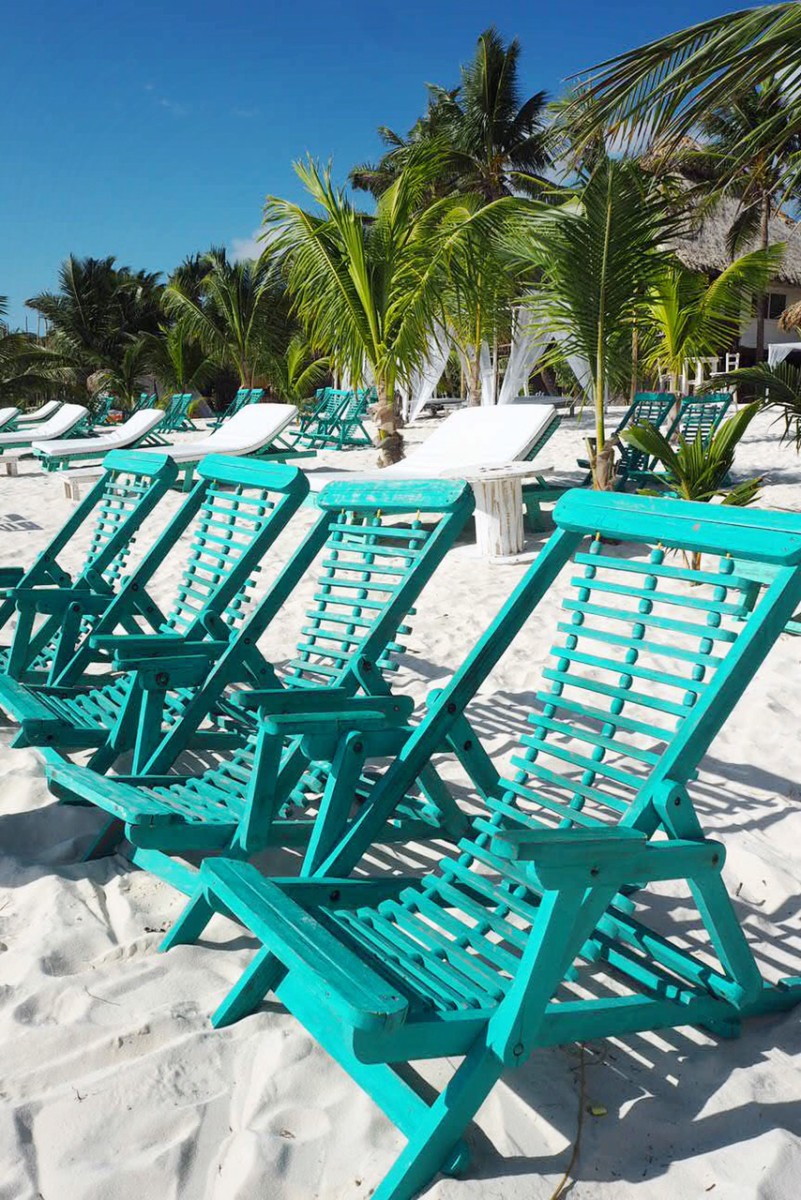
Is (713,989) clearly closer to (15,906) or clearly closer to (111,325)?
(15,906)

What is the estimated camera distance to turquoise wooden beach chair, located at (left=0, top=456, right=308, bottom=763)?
289cm

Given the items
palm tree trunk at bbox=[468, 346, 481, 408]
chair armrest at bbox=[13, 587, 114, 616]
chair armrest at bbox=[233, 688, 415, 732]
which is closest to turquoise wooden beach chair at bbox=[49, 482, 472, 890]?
chair armrest at bbox=[233, 688, 415, 732]

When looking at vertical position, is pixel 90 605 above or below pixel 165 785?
above

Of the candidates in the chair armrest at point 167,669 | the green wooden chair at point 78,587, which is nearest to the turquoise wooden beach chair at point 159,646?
the chair armrest at point 167,669

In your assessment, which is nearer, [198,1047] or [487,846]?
[198,1047]

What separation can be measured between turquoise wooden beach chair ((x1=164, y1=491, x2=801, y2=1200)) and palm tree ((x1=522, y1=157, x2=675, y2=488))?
16.7 feet

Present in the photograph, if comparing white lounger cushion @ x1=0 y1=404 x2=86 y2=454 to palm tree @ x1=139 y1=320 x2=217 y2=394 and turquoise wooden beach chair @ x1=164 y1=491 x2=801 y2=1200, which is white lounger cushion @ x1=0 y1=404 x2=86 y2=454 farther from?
turquoise wooden beach chair @ x1=164 y1=491 x2=801 y2=1200

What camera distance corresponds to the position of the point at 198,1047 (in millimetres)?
2029

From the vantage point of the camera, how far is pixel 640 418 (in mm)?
9734

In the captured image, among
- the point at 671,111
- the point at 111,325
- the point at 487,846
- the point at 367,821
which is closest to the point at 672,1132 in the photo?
the point at 487,846

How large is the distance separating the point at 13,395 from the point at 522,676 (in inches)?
842

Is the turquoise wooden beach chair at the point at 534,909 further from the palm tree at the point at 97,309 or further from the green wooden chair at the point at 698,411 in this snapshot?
the palm tree at the point at 97,309

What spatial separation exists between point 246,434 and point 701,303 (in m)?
4.77

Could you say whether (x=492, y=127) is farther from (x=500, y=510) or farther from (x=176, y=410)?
(x=500, y=510)
